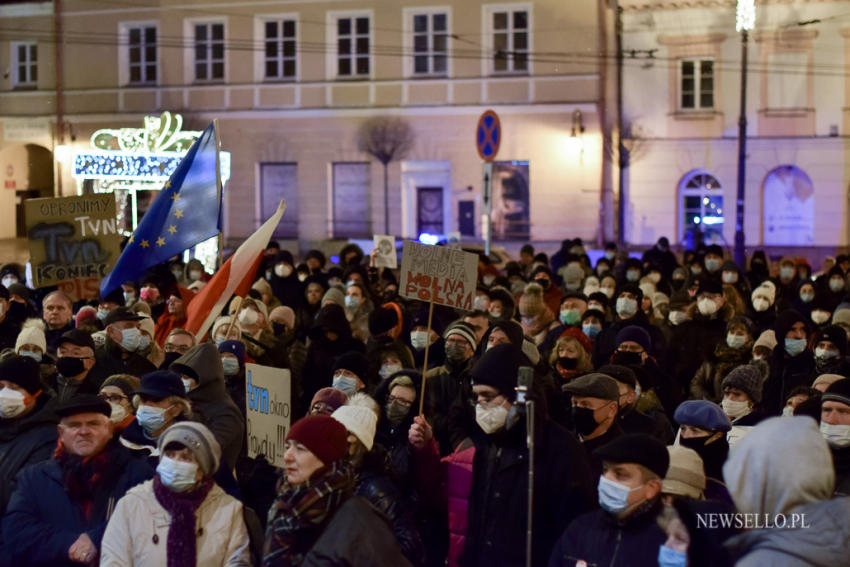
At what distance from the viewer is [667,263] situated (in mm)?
19141

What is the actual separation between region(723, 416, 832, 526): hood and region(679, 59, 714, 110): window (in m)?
30.6

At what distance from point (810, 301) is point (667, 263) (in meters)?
5.22

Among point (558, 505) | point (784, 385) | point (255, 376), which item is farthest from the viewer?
point (784, 385)

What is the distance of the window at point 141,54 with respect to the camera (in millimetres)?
34594

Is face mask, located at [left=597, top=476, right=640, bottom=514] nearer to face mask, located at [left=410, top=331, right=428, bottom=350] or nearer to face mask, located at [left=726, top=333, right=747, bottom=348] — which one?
face mask, located at [left=410, top=331, right=428, bottom=350]

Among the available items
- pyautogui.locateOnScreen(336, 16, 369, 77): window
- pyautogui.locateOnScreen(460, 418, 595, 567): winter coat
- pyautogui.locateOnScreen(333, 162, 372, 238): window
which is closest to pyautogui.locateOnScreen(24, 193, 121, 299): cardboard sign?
pyautogui.locateOnScreen(460, 418, 595, 567): winter coat

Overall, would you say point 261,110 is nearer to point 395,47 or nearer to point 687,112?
point 395,47

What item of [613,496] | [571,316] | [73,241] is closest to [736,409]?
[613,496]

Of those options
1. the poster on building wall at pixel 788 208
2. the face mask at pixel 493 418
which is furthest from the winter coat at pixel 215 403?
the poster on building wall at pixel 788 208

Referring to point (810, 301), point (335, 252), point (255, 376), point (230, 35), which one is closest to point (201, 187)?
point (255, 376)

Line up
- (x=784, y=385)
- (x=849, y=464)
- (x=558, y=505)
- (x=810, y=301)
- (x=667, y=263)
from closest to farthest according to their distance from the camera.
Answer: (x=558, y=505)
(x=849, y=464)
(x=784, y=385)
(x=810, y=301)
(x=667, y=263)

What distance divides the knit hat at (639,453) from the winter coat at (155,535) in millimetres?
1602

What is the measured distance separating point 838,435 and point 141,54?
102 feet

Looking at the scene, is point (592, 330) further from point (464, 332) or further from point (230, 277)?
point (230, 277)
